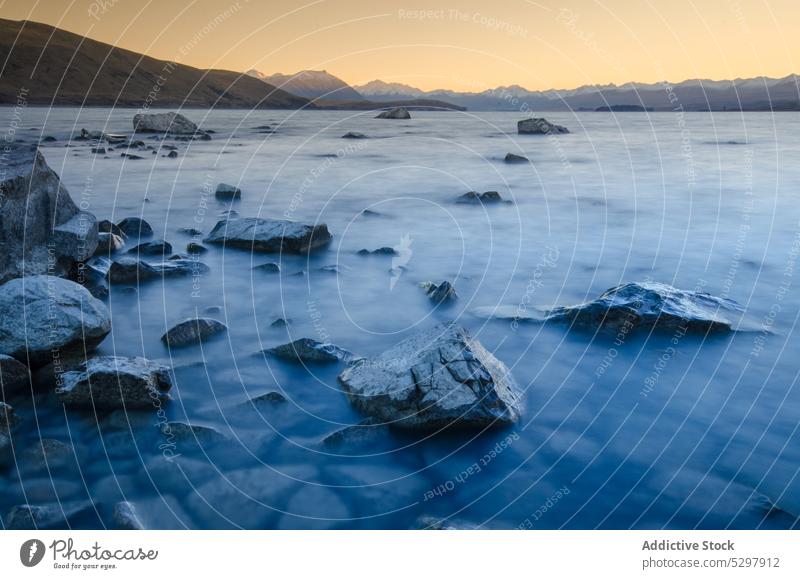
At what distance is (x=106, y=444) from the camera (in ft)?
15.5

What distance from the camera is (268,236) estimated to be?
1005cm

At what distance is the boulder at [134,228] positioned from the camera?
36.2 feet

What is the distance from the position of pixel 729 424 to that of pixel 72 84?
368ft

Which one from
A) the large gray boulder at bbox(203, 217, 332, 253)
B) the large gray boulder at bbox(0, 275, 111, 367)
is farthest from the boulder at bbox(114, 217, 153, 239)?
the large gray boulder at bbox(0, 275, 111, 367)

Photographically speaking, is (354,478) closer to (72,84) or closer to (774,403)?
(774,403)

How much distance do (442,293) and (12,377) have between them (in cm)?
478

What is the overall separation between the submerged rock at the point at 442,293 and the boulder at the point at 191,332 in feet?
8.87

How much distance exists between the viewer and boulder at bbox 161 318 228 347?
21.0 feet

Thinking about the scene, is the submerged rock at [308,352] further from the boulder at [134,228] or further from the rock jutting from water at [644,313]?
the boulder at [134,228]

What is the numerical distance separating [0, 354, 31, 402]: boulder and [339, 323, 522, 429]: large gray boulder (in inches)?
109

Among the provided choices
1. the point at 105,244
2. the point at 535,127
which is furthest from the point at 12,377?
the point at 535,127

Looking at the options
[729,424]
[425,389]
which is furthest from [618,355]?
[425,389]
